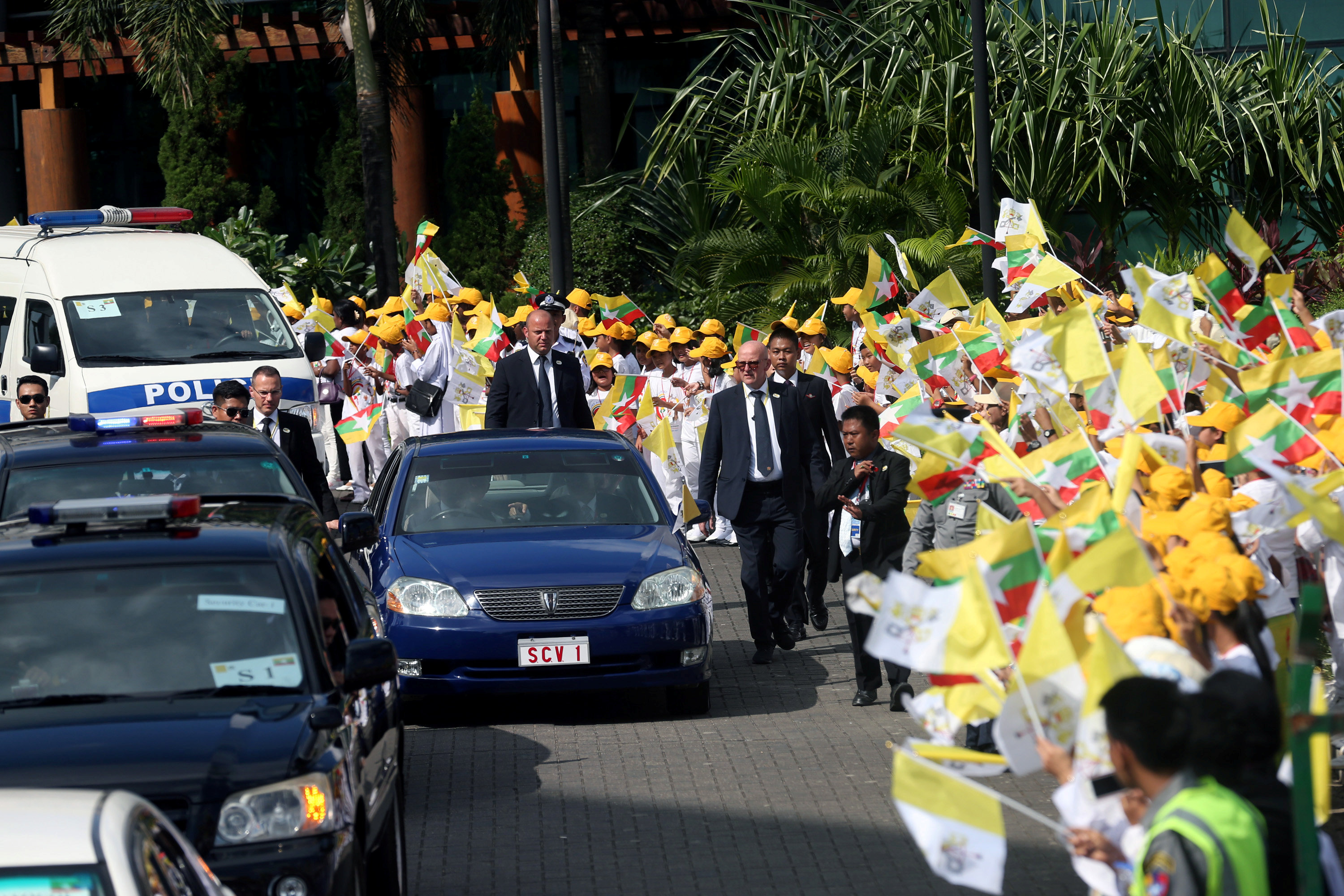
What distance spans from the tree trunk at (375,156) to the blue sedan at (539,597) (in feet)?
47.6

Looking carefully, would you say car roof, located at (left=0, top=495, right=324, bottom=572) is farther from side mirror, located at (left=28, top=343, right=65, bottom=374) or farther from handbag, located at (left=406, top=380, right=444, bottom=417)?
handbag, located at (left=406, top=380, right=444, bottom=417)

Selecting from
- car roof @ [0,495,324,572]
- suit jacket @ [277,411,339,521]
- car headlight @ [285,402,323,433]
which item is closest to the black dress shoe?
suit jacket @ [277,411,339,521]

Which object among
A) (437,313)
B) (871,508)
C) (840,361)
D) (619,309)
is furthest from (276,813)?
(619,309)

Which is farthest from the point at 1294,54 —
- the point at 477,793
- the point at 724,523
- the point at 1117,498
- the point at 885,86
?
the point at 1117,498

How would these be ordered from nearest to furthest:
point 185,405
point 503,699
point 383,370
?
1. point 503,699
2. point 185,405
3. point 383,370

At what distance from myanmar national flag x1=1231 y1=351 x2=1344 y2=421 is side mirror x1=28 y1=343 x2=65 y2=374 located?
Answer: 38.8ft

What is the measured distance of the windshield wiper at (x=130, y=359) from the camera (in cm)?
1557

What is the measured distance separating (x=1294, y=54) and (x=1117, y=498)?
70.1ft

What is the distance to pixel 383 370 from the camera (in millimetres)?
18609

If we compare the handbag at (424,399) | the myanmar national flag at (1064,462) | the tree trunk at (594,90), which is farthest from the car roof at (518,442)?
the tree trunk at (594,90)

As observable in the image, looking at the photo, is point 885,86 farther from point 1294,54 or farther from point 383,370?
point 383,370

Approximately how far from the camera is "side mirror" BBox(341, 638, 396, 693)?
548 centimetres

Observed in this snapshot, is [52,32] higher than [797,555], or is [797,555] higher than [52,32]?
[52,32]

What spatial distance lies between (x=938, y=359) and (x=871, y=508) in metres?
0.88
